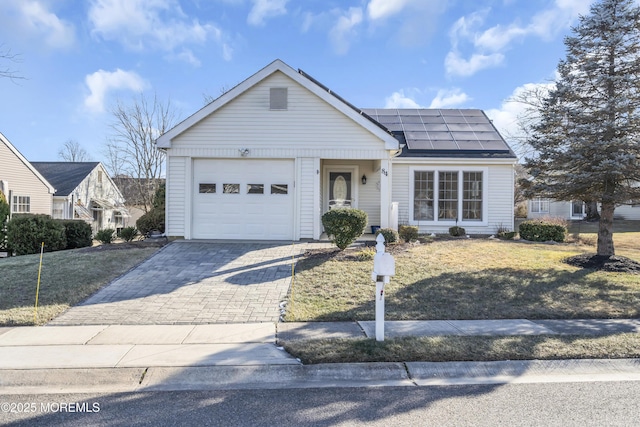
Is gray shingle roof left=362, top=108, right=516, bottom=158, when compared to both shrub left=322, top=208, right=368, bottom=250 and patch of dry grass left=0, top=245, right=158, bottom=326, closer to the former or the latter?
shrub left=322, top=208, right=368, bottom=250

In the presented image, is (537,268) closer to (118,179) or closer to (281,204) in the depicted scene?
(281,204)

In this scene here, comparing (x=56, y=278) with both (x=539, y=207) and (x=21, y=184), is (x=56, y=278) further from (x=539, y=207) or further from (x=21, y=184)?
(x=539, y=207)

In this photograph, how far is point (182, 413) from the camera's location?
3.79 meters

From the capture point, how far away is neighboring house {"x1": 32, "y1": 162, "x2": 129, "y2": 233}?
2973 cm

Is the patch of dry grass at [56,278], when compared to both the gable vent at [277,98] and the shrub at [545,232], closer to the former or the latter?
the gable vent at [277,98]

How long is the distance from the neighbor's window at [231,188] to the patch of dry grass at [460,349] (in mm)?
8470

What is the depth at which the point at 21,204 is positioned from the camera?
2530 cm

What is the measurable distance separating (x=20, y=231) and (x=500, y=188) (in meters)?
17.3

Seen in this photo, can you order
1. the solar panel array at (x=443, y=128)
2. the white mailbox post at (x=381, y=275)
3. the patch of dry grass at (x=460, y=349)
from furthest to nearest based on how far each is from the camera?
the solar panel array at (x=443, y=128), the white mailbox post at (x=381, y=275), the patch of dry grass at (x=460, y=349)

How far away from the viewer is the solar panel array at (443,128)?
16.1 metres

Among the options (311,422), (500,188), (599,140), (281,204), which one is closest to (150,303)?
(311,422)

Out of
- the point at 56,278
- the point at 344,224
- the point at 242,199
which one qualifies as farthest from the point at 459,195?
the point at 56,278

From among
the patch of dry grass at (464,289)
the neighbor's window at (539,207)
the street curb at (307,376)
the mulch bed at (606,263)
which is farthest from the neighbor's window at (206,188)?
the neighbor's window at (539,207)

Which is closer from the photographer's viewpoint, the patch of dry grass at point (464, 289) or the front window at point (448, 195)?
the patch of dry grass at point (464, 289)
